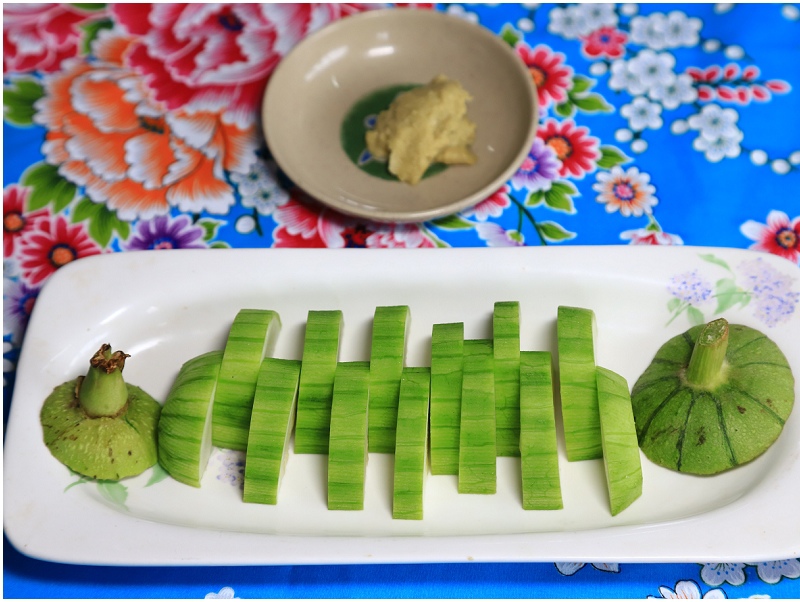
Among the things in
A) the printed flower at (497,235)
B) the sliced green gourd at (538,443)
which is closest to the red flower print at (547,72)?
the printed flower at (497,235)

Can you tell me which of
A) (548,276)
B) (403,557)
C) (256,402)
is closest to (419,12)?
(548,276)

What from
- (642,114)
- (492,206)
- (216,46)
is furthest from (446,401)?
(216,46)

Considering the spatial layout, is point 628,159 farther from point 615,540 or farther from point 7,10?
point 7,10

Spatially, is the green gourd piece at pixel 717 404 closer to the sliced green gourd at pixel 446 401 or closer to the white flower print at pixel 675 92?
the sliced green gourd at pixel 446 401

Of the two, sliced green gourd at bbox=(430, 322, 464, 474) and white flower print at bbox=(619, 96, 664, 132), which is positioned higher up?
white flower print at bbox=(619, 96, 664, 132)

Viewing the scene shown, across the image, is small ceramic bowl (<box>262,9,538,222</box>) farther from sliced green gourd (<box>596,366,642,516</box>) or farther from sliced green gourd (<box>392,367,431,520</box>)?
sliced green gourd (<box>596,366,642,516</box>)

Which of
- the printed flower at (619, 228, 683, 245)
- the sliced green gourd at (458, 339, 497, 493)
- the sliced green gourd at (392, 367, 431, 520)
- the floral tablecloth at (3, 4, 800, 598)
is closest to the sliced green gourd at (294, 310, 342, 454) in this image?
the sliced green gourd at (392, 367, 431, 520)
